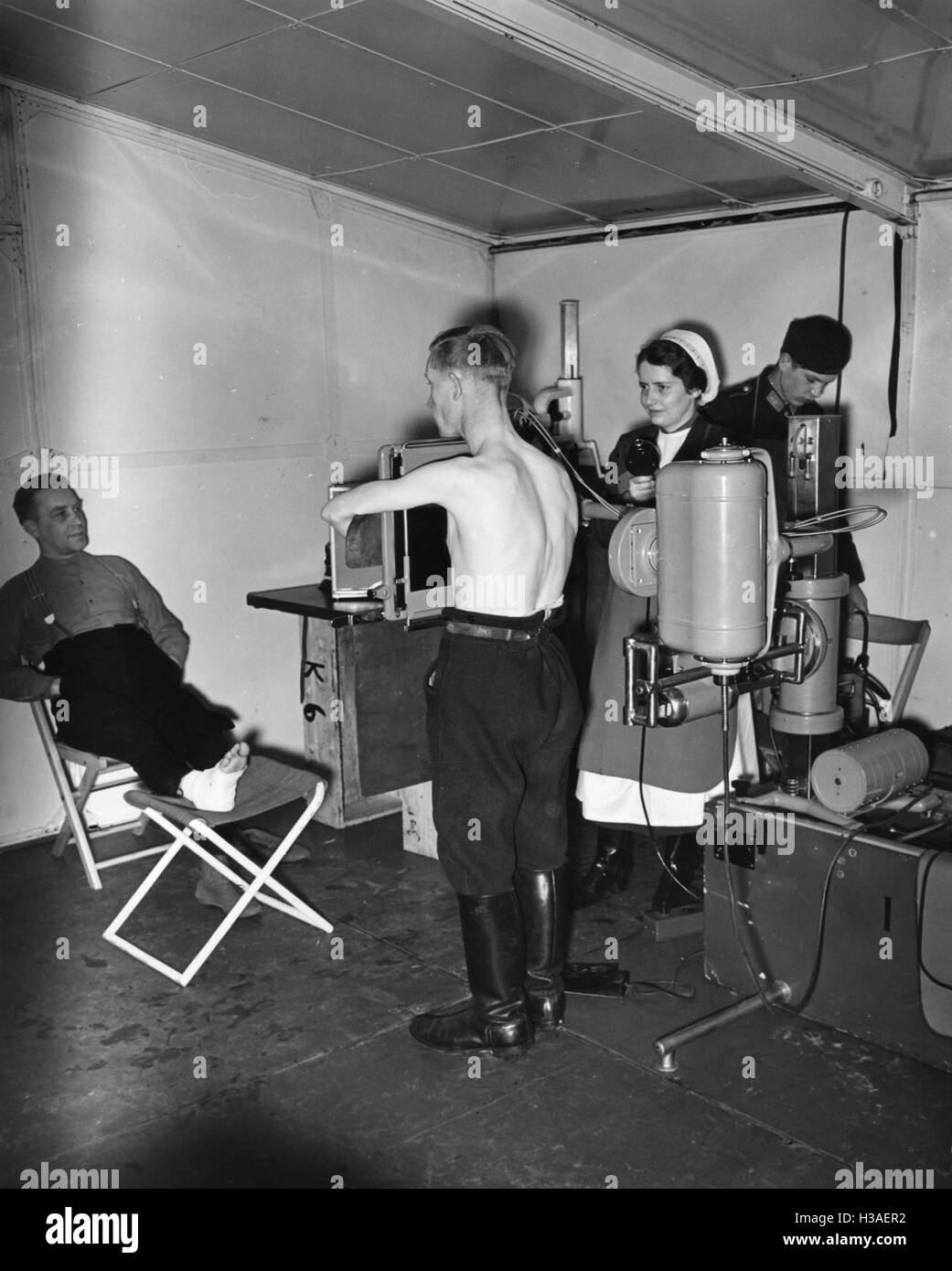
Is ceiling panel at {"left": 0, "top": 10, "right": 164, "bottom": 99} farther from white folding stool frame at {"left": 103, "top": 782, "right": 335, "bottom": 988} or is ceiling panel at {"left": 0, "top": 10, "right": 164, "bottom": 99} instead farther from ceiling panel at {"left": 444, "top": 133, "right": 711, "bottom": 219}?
white folding stool frame at {"left": 103, "top": 782, "right": 335, "bottom": 988}

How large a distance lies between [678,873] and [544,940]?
930 mm

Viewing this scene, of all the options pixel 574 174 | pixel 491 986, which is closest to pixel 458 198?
pixel 574 174

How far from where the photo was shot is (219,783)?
3.57 m

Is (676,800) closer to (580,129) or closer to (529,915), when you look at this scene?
(529,915)

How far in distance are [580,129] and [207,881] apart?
274 cm

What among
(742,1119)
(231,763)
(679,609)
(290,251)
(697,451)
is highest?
(290,251)

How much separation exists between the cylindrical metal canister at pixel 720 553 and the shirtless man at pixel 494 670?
18.4 inches

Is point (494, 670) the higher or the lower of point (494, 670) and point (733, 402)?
the lower

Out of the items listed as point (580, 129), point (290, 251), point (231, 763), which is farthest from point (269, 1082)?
point (290, 251)

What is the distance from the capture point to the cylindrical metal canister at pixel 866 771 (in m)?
2.90

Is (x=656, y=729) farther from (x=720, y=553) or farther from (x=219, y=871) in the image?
(x=219, y=871)

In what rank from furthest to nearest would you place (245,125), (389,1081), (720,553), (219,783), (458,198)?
(458,198)
(245,125)
(219,783)
(389,1081)
(720,553)

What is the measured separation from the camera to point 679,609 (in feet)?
8.10

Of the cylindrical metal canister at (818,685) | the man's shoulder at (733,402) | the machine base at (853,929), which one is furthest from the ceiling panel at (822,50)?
the machine base at (853,929)
